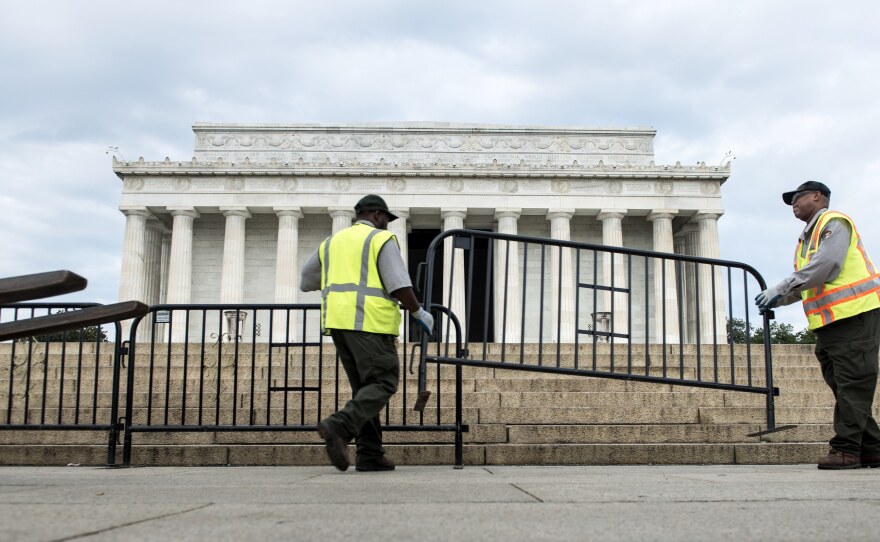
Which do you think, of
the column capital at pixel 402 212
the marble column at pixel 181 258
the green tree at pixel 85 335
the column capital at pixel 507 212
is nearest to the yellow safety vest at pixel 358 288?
the green tree at pixel 85 335

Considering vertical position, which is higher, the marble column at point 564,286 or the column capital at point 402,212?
the column capital at point 402,212

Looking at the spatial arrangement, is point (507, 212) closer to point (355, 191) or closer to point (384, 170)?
point (384, 170)

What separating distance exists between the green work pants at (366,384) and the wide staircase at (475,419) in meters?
0.74

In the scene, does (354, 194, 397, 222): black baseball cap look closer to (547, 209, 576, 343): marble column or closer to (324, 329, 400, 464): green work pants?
(324, 329, 400, 464): green work pants

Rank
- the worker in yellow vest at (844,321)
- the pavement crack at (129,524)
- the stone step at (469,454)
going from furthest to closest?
1. the stone step at (469,454)
2. the worker in yellow vest at (844,321)
3. the pavement crack at (129,524)

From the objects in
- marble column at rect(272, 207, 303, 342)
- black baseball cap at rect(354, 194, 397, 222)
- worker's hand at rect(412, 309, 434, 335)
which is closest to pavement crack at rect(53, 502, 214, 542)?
worker's hand at rect(412, 309, 434, 335)

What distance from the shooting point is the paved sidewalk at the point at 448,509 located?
2.72m

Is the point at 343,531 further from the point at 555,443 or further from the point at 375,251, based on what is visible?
the point at 555,443

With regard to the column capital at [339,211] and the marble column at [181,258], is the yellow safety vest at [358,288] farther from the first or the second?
the marble column at [181,258]

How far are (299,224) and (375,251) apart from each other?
111 feet

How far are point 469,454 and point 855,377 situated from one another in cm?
311

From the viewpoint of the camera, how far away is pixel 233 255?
36.6 meters

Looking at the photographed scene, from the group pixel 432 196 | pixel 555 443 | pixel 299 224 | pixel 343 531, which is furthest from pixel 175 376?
pixel 299 224

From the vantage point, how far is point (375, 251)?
6.03 meters
